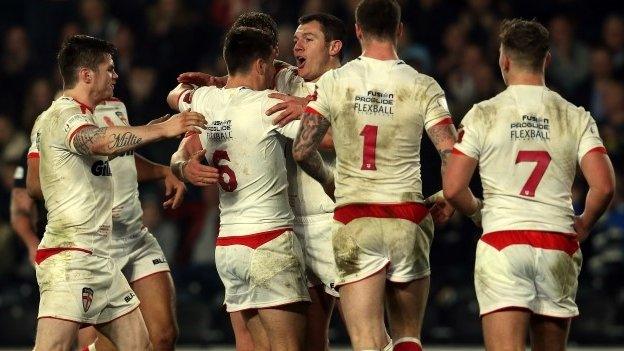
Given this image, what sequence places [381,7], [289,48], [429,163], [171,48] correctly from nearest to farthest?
[381,7], [429,163], [289,48], [171,48]

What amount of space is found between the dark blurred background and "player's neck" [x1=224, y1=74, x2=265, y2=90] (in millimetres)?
4997

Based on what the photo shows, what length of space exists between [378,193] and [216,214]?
6.49 meters

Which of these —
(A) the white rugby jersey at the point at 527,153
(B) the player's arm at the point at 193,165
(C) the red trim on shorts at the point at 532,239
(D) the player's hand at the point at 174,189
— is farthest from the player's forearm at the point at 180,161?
(C) the red trim on shorts at the point at 532,239

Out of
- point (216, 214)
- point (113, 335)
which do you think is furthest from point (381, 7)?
point (216, 214)

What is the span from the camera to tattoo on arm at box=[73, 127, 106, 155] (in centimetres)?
837

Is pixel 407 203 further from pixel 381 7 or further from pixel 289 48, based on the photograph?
pixel 289 48

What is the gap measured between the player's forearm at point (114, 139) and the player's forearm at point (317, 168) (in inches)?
32.9

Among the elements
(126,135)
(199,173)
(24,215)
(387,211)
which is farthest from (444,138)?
(24,215)

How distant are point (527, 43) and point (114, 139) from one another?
2383mm

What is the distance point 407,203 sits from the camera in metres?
8.09

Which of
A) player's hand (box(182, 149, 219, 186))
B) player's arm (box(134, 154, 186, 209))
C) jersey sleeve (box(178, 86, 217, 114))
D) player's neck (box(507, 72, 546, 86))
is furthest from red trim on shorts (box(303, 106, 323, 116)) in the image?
player's arm (box(134, 154, 186, 209))

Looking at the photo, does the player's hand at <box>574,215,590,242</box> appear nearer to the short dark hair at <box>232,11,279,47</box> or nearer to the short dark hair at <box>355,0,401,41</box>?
the short dark hair at <box>355,0,401,41</box>

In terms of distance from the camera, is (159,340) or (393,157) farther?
(159,340)

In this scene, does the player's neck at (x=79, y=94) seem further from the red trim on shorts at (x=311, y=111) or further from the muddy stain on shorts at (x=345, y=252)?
the muddy stain on shorts at (x=345, y=252)
